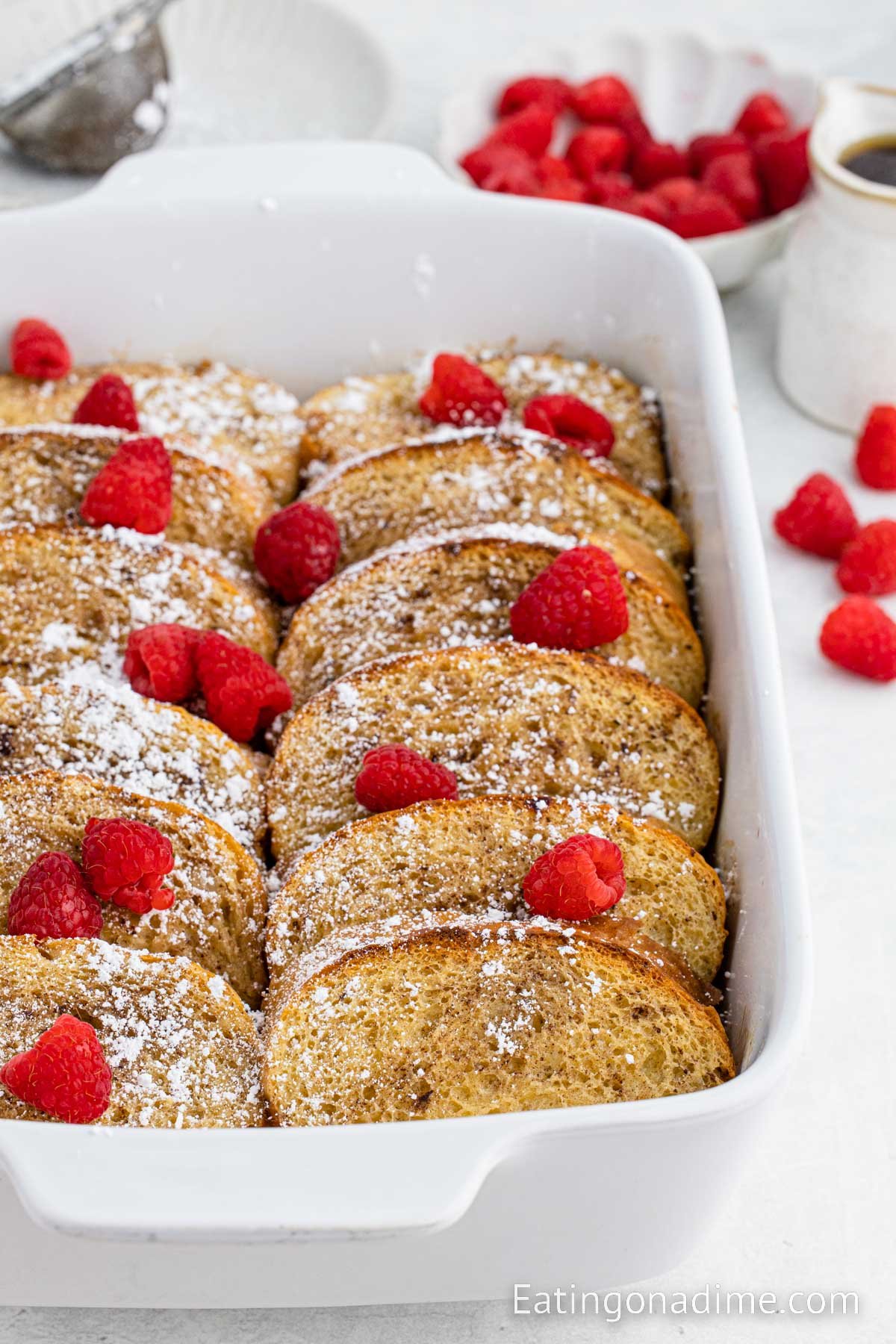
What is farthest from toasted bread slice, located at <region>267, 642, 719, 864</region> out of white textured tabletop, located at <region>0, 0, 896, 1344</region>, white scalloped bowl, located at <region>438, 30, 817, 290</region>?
white scalloped bowl, located at <region>438, 30, 817, 290</region>

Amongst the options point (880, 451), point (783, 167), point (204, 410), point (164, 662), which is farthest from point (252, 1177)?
point (783, 167)

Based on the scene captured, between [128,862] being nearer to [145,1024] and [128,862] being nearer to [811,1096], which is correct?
[145,1024]

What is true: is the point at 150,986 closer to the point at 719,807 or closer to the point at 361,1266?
the point at 361,1266

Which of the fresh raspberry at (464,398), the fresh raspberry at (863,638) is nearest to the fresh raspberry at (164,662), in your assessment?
the fresh raspberry at (464,398)

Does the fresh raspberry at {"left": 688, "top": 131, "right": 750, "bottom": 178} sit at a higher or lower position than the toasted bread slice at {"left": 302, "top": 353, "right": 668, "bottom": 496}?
higher

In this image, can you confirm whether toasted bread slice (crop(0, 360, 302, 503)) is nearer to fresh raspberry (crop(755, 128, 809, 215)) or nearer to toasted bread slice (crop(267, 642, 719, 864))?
toasted bread slice (crop(267, 642, 719, 864))
